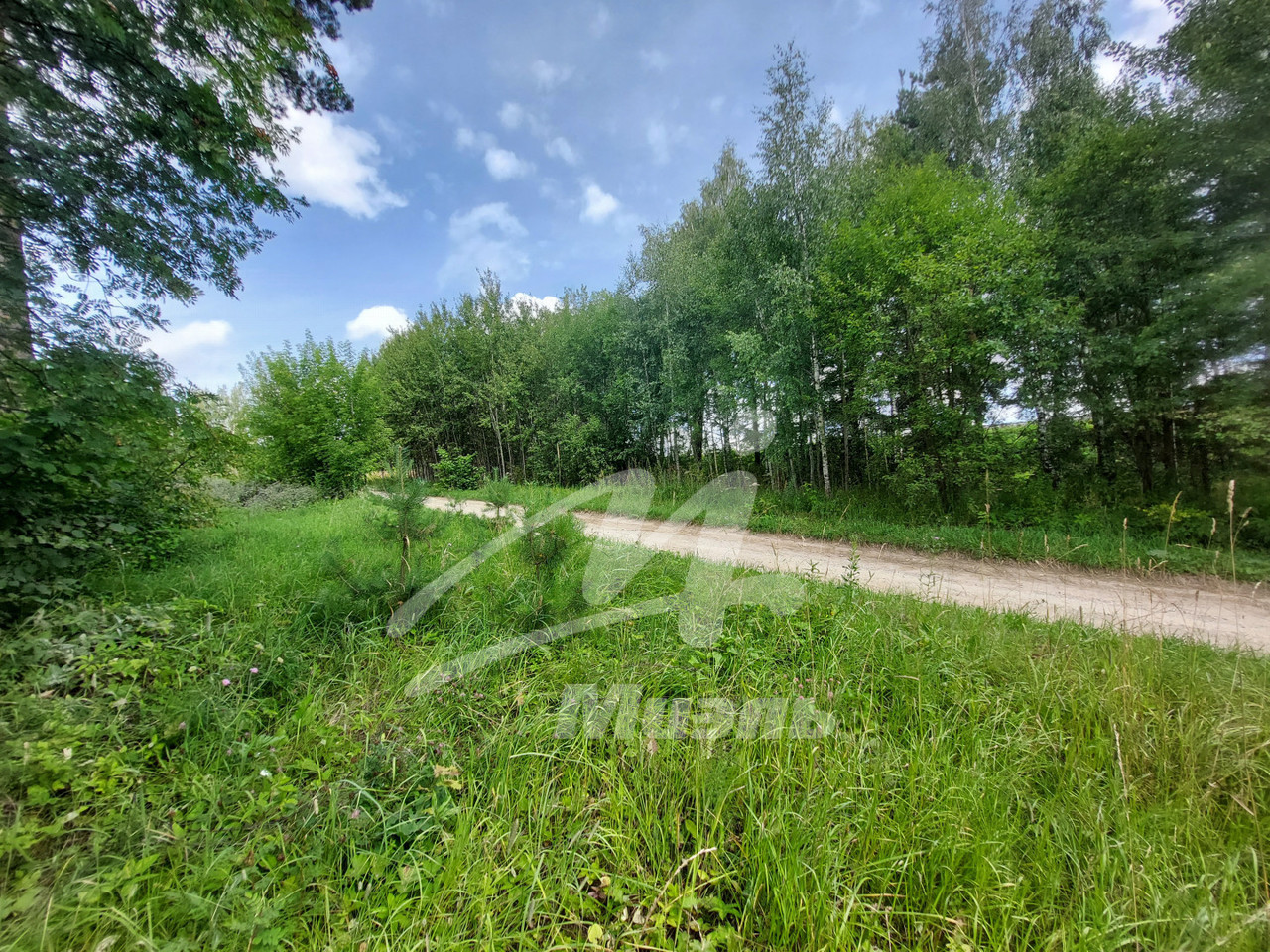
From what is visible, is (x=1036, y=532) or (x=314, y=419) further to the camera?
(x=314, y=419)

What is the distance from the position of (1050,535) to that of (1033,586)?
6.58 ft

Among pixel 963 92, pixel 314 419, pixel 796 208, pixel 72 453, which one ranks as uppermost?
pixel 963 92

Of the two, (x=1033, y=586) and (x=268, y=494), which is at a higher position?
(x=268, y=494)

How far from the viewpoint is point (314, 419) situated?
1332 cm

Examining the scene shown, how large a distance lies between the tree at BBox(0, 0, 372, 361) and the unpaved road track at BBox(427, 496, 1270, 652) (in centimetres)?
277

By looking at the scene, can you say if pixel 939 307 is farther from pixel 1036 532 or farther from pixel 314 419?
pixel 314 419

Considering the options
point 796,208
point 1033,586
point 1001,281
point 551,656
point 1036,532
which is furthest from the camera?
point 796,208

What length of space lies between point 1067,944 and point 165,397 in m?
5.64

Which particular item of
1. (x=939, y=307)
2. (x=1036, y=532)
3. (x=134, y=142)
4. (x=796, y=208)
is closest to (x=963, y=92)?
(x=796, y=208)

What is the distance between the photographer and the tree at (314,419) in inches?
518

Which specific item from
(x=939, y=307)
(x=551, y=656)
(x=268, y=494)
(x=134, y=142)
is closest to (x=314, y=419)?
(x=268, y=494)

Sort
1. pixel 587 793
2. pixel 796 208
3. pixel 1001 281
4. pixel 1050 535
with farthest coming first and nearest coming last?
pixel 796 208 < pixel 1001 281 < pixel 1050 535 < pixel 587 793

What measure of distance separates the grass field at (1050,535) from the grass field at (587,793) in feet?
5.51

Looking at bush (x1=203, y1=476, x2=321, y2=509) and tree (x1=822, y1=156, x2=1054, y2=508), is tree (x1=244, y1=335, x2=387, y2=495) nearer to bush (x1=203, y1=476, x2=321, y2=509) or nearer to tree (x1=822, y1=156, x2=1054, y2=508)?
bush (x1=203, y1=476, x2=321, y2=509)
